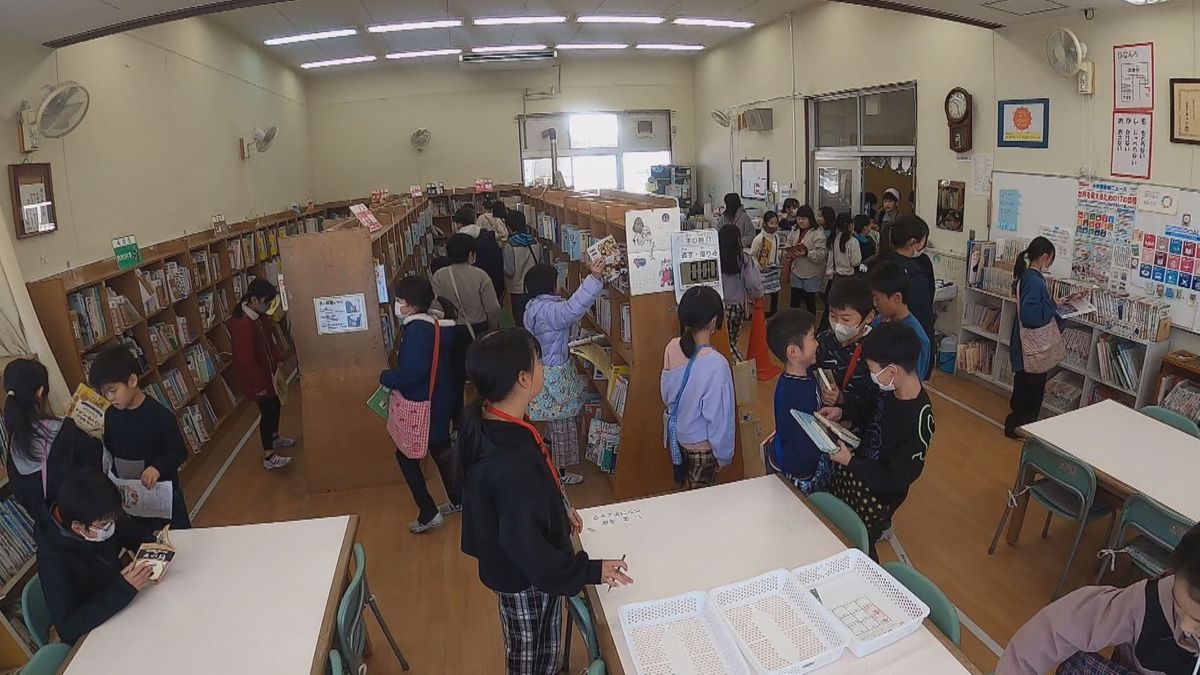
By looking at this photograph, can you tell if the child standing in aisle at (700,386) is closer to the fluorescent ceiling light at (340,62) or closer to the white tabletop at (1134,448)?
the white tabletop at (1134,448)

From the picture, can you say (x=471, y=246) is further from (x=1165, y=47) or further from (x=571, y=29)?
(x=571, y=29)

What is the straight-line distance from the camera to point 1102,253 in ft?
16.6

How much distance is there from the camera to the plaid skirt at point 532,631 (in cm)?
234

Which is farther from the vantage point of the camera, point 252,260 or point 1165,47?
point 252,260

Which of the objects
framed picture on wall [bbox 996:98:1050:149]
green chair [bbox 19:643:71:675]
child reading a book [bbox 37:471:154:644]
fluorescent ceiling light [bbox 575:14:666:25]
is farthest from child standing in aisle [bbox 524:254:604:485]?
fluorescent ceiling light [bbox 575:14:666:25]

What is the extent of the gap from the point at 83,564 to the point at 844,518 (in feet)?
8.27

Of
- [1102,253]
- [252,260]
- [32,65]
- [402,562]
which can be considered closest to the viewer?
[402,562]

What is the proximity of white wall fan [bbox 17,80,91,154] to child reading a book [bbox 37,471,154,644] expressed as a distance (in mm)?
2900

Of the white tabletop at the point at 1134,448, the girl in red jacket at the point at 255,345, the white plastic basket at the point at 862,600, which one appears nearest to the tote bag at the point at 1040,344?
the white tabletop at the point at 1134,448

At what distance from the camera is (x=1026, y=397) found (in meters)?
5.02

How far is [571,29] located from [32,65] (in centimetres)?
685

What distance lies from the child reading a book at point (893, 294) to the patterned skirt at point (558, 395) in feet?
5.95

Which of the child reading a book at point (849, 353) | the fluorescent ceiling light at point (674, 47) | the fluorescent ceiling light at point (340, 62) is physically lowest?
the child reading a book at point (849, 353)

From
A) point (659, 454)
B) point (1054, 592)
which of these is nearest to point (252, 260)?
point (659, 454)
